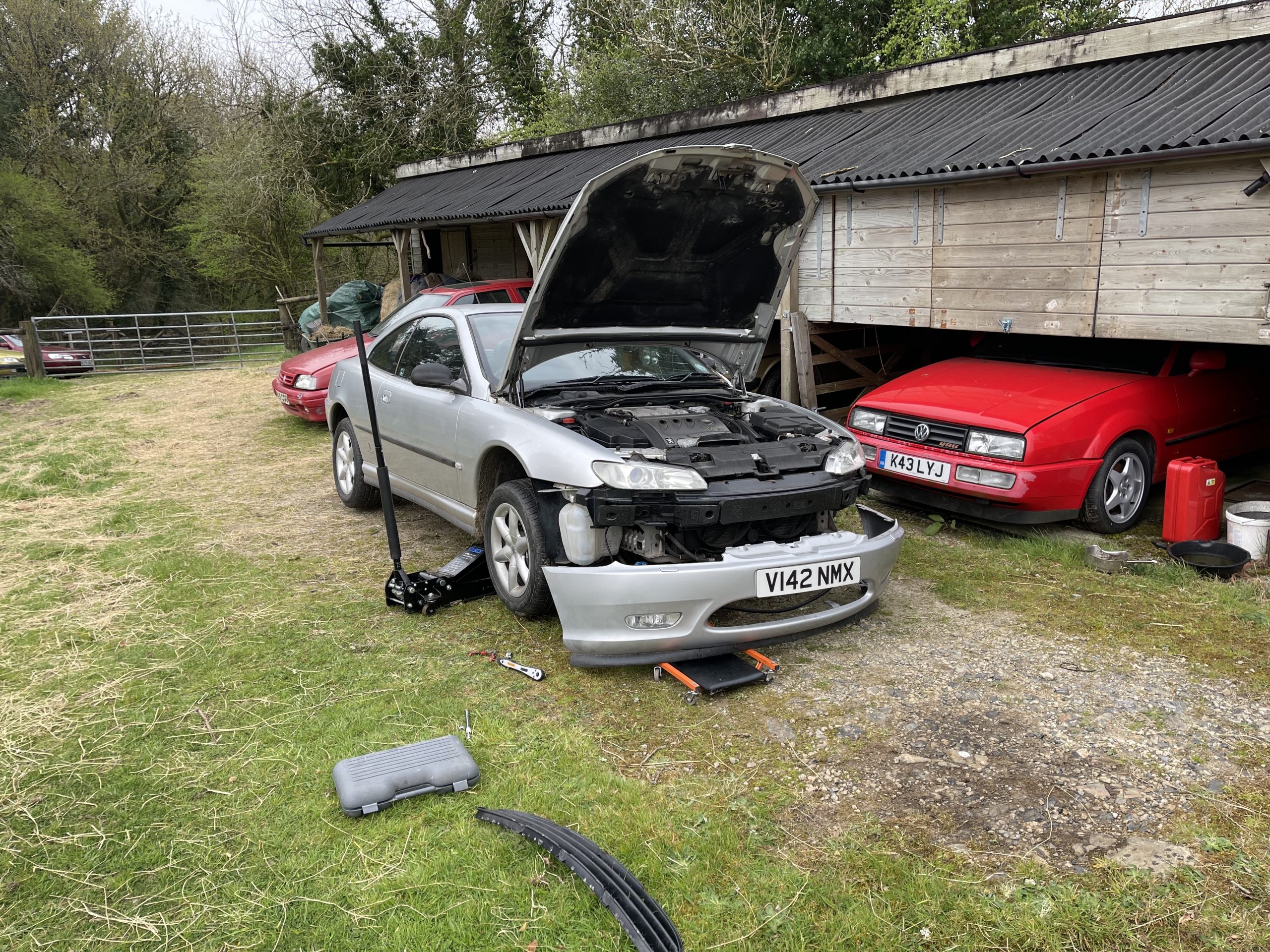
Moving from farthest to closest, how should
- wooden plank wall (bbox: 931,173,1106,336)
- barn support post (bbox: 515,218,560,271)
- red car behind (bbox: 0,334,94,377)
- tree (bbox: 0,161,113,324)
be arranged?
tree (bbox: 0,161,113,324), red car behind (bbox: 0,334,94,377), barn support post (bbox: 515,218,560,271), wooden plank wall (bbox: 931,173,1106,336)

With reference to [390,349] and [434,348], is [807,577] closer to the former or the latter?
[434,348]

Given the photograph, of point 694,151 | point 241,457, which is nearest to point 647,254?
point 694,151

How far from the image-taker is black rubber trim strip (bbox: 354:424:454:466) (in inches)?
193

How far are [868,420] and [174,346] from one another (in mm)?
16328

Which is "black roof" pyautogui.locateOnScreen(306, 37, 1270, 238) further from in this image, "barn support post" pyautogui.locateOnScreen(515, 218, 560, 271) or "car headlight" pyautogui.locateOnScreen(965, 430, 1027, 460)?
"car headlight" pyautogui.locateOnScreen(965, 430, 1027, 460)

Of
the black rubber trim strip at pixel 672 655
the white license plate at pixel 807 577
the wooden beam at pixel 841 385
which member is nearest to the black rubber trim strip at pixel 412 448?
the black rubber trim strip at pixel 672 655

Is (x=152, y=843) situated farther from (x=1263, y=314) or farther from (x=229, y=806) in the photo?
(x=1263, y=314)

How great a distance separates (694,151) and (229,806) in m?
3.35

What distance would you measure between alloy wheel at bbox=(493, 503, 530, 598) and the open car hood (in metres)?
0.73

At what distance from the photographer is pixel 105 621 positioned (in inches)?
181

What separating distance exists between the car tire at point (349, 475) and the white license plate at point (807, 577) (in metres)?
3.64

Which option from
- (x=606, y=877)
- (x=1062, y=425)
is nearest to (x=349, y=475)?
(x=606, y=877)

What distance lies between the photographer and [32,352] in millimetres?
15586

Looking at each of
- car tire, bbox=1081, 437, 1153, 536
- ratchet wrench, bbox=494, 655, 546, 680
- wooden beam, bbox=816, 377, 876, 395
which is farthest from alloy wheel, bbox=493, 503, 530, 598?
wooden beam, bbox=816, 377, 876, 395
